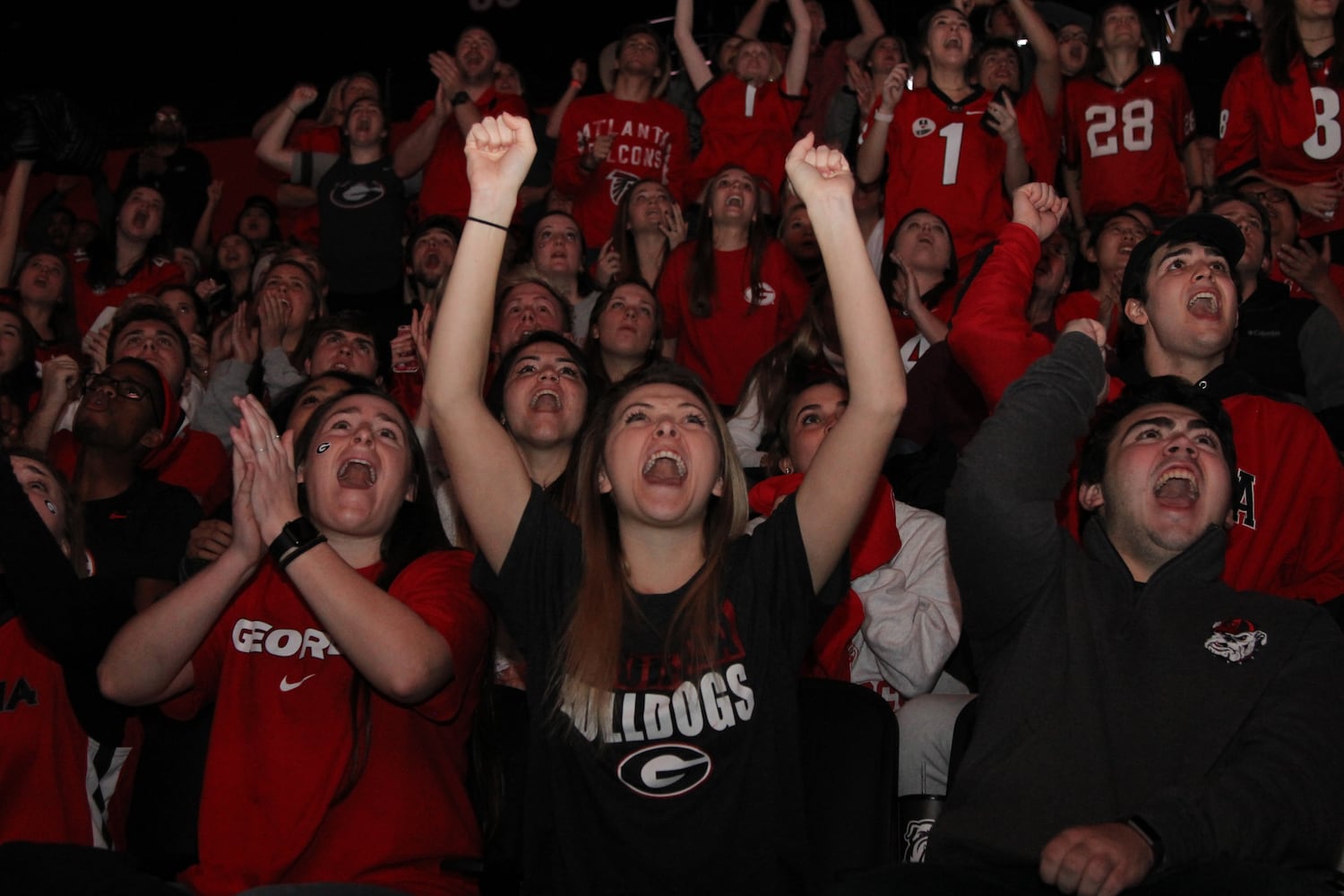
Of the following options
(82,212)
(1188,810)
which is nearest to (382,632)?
(1188,810)

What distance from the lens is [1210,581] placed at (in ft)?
8.34

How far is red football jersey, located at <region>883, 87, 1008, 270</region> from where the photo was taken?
236 inches

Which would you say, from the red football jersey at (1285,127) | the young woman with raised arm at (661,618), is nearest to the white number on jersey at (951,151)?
the red football jersey at (1285,127)

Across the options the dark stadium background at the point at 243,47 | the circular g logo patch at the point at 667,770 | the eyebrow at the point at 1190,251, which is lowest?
the circular g logo patch at the point at 667,770

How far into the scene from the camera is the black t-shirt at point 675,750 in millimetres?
2377

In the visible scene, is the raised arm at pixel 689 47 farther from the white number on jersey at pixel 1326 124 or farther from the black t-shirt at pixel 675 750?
the black t-shirt at pixel 675 750

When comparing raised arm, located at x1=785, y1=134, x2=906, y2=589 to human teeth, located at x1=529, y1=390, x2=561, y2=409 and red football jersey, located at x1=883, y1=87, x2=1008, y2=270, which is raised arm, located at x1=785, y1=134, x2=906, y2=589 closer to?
human teeth, located at x1=529, y1=390, x2=561, y2=409

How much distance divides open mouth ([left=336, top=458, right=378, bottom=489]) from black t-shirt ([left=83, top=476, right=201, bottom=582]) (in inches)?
43.1

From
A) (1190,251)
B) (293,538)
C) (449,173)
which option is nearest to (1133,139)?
(449,173)

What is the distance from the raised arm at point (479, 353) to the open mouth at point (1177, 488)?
1.17 meters

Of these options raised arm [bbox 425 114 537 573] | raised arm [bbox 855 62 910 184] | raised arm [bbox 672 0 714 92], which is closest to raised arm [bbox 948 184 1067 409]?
raised arm [bbox 425 114 537 573]

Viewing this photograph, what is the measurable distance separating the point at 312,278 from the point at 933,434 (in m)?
2.50

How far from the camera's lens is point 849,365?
95.4 inches

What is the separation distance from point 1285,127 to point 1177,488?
140 inches
